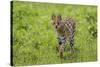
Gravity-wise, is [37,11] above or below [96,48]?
above

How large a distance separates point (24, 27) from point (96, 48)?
1037mm

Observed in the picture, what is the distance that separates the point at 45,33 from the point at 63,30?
0.79ft

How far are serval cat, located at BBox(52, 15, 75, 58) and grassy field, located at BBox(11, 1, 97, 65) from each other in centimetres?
5

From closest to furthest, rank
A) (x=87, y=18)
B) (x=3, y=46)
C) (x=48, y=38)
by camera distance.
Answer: (x=3, y=46) → (x=48, y=38) → (x=87, y=18)

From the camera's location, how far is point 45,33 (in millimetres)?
2705

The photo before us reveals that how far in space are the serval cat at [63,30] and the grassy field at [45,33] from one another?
0.18ft

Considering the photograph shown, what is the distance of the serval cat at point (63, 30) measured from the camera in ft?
9.04

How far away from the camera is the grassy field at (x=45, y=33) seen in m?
2.60

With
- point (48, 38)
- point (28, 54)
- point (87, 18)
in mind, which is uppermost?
point (87, 18)

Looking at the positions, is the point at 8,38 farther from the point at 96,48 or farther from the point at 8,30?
the point at 96,48

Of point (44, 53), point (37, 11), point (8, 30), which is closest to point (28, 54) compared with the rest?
point (44, 53)

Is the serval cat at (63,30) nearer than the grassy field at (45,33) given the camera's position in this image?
No

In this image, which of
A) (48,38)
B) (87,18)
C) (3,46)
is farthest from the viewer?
(87,18)

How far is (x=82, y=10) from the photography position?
9.47 ft
